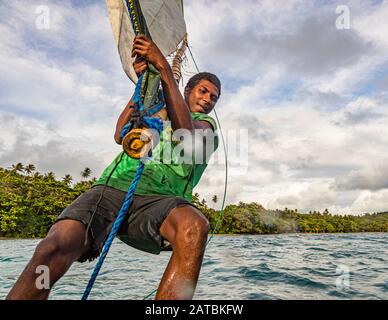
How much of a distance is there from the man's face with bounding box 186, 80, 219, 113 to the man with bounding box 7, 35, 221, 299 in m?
0.02

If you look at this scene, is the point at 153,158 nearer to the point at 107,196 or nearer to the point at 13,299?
the point at 107,196

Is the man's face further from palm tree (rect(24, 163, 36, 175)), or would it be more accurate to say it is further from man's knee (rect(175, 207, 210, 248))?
palm tree (rect(24, 163, 36, 175))

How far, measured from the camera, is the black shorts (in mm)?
2232

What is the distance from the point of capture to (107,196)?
8.09ft

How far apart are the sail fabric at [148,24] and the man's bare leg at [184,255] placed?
178 centimetres

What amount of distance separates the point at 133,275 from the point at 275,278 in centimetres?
245

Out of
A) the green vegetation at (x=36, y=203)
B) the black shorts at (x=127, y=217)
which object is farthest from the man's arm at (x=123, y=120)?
the green vegetation at (x=36, y=203)

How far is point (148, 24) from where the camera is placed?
3.11 meters

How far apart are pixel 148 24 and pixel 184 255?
87.7 inches

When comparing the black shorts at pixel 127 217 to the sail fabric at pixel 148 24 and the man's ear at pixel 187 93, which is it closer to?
the man's ear at pixel 187 93

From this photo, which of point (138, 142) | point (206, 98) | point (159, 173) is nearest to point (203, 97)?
point (206, 98)

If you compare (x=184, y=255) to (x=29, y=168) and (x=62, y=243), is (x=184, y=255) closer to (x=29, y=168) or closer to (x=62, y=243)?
(x=62, y=243)

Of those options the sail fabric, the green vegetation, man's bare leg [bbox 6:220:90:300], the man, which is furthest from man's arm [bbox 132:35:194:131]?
the green vegetation

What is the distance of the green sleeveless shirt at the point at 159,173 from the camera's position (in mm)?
2547
